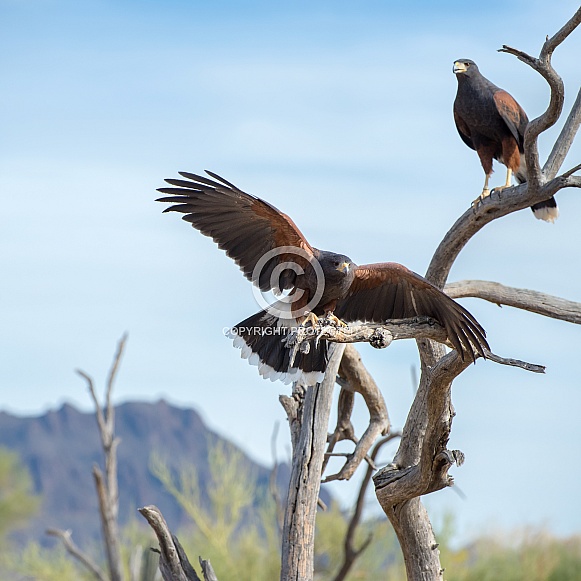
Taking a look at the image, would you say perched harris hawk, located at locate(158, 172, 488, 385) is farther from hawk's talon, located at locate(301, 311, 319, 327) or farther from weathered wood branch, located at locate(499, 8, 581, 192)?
weathered wood branch, located at locate(499, 8, 581, 192)

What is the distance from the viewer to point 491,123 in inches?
238

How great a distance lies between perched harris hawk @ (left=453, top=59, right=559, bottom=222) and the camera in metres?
5.96

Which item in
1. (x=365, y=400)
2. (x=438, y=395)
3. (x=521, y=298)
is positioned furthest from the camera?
(x=365, y=400)

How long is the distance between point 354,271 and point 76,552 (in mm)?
4877

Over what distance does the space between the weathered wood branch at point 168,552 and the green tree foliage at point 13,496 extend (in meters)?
18.3

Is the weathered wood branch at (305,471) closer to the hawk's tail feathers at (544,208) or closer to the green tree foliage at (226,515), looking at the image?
the hawk's tail feathers at (544,208)

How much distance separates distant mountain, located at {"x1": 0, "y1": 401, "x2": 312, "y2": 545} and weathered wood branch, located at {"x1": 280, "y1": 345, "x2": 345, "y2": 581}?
2655cm

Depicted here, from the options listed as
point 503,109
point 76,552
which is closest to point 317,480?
point 503,109

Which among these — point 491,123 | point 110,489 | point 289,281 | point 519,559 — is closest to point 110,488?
point 110,489

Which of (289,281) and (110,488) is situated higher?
(289,281)

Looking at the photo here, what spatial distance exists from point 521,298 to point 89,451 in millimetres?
32622

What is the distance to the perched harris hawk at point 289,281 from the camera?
4.57 metres

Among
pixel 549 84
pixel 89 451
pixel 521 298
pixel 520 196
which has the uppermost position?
pixel 89 451

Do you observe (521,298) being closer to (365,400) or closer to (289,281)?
(365,400)
